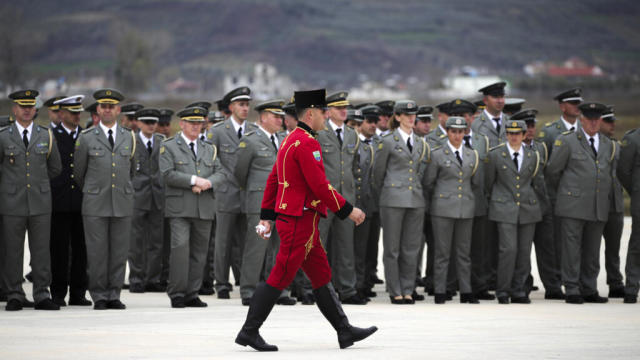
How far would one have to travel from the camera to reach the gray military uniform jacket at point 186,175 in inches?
462

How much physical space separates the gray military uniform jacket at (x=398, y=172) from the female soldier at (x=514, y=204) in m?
0.99

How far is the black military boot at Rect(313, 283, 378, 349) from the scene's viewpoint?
8.45 metres

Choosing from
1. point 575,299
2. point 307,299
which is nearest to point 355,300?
Result: point 307,299

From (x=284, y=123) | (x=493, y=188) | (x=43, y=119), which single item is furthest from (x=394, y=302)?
(x=43, y=119)

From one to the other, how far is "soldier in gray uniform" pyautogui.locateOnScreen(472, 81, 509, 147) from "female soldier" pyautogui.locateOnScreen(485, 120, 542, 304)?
682mm

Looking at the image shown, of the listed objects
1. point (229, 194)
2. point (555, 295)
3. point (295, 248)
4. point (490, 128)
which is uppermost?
point (490, 128)

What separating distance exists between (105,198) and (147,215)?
3179 millimetres

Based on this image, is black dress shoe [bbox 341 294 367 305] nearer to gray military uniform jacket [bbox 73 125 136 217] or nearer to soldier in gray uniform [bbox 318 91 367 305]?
soldier in gray uniform [bbox 318 91 367 305]

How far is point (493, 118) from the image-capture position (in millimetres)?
13789

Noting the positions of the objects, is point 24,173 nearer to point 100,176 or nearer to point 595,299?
point 100,176

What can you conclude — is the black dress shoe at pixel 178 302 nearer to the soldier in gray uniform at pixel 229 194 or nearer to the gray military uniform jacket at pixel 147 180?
the soldier in gray uniform at pixel 229 194

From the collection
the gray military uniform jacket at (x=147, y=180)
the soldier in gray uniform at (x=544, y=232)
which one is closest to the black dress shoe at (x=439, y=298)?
the soldier in gray uniform at (x=544, y=232)

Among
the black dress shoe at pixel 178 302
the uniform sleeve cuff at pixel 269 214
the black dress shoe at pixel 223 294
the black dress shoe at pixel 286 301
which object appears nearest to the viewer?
the uniform sleeve cuff at pixel 269 214

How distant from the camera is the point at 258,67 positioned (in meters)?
198
